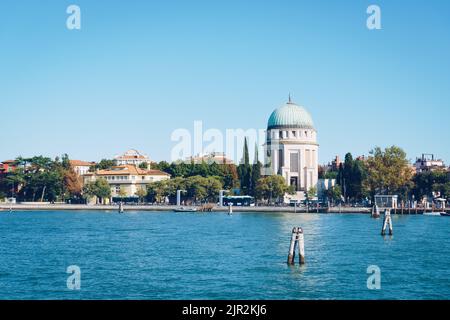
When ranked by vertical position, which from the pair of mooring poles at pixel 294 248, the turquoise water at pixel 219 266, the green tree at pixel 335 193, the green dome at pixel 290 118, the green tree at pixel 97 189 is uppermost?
the green dome at pixel 290 118

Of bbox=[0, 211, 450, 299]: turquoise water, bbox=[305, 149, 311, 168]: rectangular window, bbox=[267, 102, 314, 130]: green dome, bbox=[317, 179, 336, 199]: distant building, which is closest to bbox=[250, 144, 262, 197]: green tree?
bbox=[267, 102, 314, 130]: green dome

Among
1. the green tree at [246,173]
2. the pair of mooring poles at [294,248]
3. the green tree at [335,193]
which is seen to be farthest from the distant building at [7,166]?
the pair of mooring poles at [294,248]

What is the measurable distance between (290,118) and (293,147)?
15.2 ft

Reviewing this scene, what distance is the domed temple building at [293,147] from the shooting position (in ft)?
343

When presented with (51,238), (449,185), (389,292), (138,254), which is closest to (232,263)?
(138,254)

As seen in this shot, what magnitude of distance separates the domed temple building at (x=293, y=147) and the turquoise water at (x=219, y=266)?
60996mm

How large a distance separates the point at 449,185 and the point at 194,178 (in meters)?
36.1

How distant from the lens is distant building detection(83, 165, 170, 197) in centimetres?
11175

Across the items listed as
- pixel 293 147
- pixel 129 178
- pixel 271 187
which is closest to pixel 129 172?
pixel 129 178

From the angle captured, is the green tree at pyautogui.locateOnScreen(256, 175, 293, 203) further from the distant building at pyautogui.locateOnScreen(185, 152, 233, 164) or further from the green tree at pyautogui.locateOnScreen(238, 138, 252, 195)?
the distant building at pyautogui.locateOnScreen(185, 152, 233, 164)

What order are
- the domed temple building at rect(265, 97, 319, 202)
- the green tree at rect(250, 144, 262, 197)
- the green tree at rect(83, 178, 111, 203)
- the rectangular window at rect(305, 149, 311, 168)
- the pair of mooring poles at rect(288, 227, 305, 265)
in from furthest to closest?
the rectangular window at rect(305, 149, 311, 168)
the green tree at rect(83, 178, 111, 203)
the domed temple building at rect(265, 97, 319, 202)
the green tree at rect(250, 144, 262, 197)
the pair of mooring poles at rect(288, 227, 305, 265)

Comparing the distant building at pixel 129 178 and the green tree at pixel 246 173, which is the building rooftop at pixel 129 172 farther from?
the green tree at pixel 246 173

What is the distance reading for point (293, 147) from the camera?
345 ft

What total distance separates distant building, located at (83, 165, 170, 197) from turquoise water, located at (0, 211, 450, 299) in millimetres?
67925
